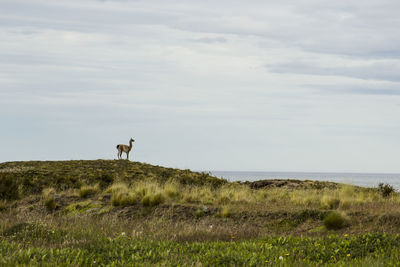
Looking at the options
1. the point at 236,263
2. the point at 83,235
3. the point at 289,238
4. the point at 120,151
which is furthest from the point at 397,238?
the point at 120,151

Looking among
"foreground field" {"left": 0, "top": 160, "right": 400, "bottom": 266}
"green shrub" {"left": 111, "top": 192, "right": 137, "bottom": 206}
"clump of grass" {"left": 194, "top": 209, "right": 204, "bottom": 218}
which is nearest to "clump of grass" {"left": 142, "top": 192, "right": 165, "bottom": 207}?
"foreground field" {"left": 0, "top": 160, "right": 400, "bottom": 266}

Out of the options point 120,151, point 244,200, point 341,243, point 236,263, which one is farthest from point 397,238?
point 120,151

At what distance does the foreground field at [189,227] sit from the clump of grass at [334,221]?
0.03 m

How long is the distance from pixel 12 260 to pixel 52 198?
12.3 meters

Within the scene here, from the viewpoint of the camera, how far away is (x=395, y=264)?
263 inches

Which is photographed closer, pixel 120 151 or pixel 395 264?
pixel 395 264

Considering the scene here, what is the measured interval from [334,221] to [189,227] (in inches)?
168

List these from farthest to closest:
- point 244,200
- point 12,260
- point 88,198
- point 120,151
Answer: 1. point 120,151
2. point 88,198
3. point 244,200
4. point 12,260

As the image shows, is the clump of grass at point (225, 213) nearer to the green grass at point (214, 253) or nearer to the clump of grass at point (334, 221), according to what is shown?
the clump of grass at point (334, 221)

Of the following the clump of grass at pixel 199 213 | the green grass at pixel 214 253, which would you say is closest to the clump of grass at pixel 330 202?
the clump of grass at pixel 199 213

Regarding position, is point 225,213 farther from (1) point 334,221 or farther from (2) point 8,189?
(2) point 8,189

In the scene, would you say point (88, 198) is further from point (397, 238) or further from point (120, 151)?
point (120, 151)

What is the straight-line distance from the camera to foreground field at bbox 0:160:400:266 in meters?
7.17

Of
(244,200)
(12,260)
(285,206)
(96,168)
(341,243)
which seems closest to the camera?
(12,260)
